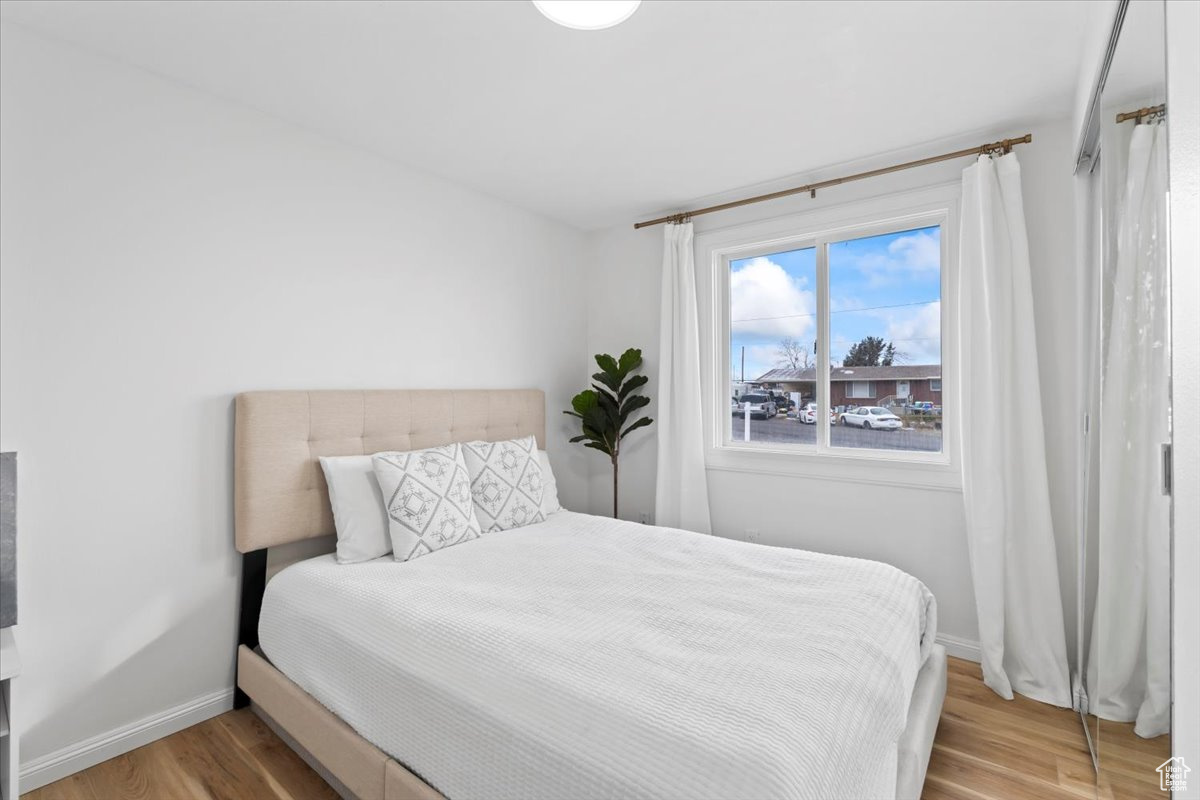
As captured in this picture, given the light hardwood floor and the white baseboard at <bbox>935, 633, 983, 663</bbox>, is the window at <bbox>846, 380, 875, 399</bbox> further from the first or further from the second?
the light hardwood floor

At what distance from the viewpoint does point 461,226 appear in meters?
3.30

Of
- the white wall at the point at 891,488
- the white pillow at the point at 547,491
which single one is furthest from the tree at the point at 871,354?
the white pillow at the point at 547,491

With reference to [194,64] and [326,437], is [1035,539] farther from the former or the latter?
[194,64]

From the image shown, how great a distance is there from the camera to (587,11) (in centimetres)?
154

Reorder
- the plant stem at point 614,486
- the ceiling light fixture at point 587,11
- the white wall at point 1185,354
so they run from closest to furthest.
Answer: the white wall at point 1185,354
the ceiling light fixture at point 587,11
the plant stem at point 614,486

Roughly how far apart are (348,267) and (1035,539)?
11.3 feet

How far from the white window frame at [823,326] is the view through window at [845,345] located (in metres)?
0.04

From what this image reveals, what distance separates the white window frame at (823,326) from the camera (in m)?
2.84

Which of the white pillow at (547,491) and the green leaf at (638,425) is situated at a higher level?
the green leaf at (638,425)

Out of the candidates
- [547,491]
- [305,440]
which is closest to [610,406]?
[547,491]

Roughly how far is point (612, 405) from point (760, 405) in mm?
973

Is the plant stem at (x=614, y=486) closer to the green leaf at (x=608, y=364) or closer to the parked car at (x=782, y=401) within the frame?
the green leaf at (x=608, y=364)

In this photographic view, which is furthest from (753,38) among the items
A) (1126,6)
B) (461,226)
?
(461,226)

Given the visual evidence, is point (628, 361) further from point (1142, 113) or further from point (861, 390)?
point (1142, 113)
